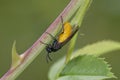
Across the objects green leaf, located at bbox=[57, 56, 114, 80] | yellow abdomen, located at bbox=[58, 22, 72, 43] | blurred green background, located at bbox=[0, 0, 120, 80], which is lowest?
blurred green background, located at bbox=[0, 0, 120, 80]

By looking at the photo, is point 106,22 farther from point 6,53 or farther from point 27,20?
point 6,53

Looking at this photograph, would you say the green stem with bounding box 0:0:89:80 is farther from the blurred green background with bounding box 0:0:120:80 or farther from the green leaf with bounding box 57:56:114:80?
the blurred green background with bounding box 0:0:120:80

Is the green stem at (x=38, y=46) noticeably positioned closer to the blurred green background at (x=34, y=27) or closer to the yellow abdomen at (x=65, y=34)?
the yellow abdomen at (x=65, y=34)

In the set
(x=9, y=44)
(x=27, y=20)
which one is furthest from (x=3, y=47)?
(x=27, y=20)

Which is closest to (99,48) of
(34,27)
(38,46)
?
(38,46)

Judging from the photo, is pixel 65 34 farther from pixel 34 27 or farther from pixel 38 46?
pixel 34 27

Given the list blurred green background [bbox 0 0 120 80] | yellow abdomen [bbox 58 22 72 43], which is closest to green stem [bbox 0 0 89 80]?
yellow abdomen [bbox 58 22 72 43]

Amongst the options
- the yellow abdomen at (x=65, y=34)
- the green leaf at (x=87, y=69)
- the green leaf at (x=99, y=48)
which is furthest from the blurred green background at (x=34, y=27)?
the green leaf at (x=87, y=69)
